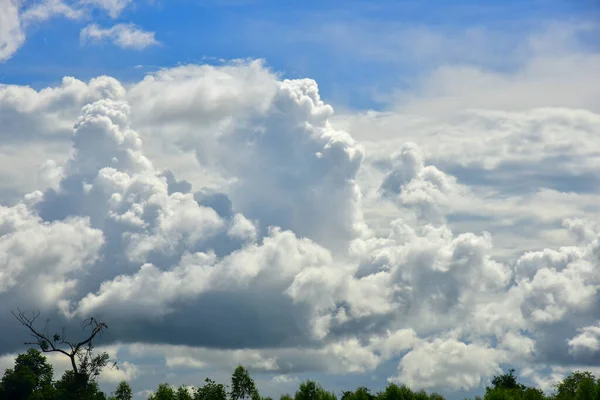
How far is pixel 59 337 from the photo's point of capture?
2413 inches

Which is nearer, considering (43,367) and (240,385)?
(240,385)

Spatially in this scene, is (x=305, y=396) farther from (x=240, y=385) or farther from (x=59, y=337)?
(x=59, y=337)

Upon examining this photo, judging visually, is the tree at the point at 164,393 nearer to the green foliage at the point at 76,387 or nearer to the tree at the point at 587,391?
the green foliage at the point at 76,387

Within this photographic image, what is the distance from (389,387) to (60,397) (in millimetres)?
Answer: 68455

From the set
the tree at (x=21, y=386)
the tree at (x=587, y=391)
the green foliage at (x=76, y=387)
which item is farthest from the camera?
the tree at (x=21, y=386)

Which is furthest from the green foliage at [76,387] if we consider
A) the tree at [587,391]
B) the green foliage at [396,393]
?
the tree at [587,391]

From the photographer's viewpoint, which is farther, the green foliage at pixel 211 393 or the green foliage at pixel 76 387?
the green foliage at pixel 211 393

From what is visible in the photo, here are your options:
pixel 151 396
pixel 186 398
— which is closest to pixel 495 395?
pixel 186 398

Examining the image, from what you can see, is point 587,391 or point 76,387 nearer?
point 76,387

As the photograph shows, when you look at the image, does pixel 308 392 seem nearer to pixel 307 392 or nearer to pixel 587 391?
pixel 307 392

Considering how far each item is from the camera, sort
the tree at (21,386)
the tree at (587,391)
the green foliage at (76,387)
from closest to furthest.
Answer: the green foliage at (76,387) → the tree at (587,391) → the tree at (21,386)

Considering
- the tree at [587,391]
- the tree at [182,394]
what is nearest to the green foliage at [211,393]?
the tree at [182,394]

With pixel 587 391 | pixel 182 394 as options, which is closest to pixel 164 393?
A: pixel 182 394

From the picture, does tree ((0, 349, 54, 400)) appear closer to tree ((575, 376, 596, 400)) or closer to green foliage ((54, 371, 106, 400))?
green foliage ((54, 371, 106, 400))
